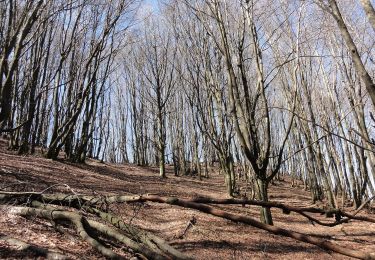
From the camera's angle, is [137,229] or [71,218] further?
[137,229]

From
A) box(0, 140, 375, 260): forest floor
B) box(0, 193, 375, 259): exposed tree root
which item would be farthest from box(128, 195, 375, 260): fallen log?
box(0, 140, 375, 260): forest floor

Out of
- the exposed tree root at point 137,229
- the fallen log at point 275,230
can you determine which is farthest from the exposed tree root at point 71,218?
the fallen log at point 275,230

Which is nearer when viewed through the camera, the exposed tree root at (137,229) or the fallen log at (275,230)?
the fallen log at (275,230)

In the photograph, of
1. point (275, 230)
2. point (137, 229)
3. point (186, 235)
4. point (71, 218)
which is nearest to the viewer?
point (275, 230)

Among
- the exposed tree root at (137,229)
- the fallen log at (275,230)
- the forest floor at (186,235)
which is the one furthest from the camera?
the forest floor at (186,235)

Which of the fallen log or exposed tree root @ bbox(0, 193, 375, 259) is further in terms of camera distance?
exposed tree root @ bbox(0, 193, 375, 259)

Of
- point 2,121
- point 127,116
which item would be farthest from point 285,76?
point 127,116

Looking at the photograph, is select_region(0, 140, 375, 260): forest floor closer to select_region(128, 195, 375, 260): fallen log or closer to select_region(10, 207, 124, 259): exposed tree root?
select_region(10, 207, 124, 259): exposed tree root

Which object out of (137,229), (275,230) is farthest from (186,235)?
(275,230)

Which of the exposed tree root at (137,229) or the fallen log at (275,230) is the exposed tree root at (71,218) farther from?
the fallen log at (275,230)

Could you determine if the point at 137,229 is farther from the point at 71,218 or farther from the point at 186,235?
the point at 186,235

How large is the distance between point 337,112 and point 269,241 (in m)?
8.23

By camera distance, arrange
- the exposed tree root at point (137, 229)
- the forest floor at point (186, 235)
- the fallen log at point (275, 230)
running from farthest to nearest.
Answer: the forest floor at point (186, 235) → the exposed tree root at point (137, 229) → the fallen log at point (275, 230)

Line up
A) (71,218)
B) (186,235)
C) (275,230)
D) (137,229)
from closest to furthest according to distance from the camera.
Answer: (275,230) < (71,218) < (137,229) < (186,235)
